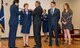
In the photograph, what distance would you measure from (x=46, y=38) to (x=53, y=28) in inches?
66.9

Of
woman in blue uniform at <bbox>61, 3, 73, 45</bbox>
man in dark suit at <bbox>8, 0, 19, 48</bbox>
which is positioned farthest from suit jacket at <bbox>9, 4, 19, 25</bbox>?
woman in blue uniform at <bbox>61, 3, 73, 45</bbox>

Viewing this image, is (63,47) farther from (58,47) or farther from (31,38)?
(31,38)

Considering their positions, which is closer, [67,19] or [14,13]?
[14,13]

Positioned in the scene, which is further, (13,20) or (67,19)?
(67,19)

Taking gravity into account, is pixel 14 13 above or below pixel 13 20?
above

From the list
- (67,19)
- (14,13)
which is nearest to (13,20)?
(14,13)

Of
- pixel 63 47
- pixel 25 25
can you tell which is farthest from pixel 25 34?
pixel 63 47

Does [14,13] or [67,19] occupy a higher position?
[14,13]

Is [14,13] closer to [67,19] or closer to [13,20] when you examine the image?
[13,20]

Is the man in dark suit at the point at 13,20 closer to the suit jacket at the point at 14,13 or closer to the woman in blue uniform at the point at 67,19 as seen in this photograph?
the suit jacket at the point at 14,13

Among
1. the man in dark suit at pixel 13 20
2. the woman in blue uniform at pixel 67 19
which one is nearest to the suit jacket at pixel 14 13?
the man in dark suit at pixel 13 20

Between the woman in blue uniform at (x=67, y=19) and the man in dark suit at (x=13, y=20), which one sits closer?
the man in dark suit at (x=13, y=20)

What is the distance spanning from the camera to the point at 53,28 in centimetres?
859

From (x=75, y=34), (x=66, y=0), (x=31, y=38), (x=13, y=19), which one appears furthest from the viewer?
(x=66, y=0)
